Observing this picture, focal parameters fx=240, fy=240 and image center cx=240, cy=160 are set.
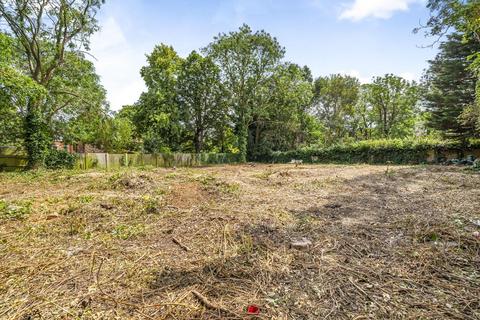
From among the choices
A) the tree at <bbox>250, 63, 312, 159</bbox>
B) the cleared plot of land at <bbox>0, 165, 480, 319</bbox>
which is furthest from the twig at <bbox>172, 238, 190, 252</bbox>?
the tree at <bbox>250, 63, 312, 159</bbox>

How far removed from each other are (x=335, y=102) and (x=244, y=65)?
626 inches

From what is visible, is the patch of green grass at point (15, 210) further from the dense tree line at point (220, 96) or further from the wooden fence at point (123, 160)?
the wooden fence at point (123, 160)

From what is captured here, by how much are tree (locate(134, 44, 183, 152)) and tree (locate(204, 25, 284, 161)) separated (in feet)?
12.9

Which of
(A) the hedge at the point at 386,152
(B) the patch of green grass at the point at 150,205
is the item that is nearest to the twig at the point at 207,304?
(B) the patch of green grass at the point at 150,205

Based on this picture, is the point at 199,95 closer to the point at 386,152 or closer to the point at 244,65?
the point at 244,65

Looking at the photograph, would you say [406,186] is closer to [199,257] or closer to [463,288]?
[463,288]

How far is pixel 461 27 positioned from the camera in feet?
18.6

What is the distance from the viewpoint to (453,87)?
15352 millimetres

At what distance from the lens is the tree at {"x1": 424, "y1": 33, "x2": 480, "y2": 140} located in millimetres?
14406

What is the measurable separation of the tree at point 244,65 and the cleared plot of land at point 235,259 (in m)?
18.0

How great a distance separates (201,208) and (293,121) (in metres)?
21.5

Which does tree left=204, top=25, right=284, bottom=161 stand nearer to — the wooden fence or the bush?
the wooden fence

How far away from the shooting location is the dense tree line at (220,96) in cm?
1153

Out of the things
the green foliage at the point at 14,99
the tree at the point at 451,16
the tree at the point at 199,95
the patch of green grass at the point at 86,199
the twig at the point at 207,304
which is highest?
the tree at the point at 199,95
